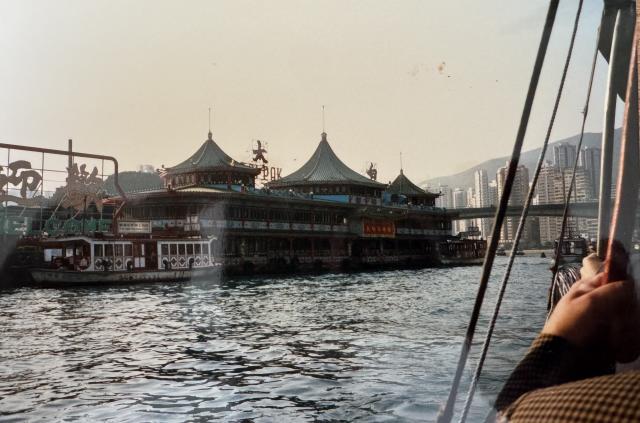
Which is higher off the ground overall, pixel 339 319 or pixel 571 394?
pixel 571 394

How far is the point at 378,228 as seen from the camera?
175 feet

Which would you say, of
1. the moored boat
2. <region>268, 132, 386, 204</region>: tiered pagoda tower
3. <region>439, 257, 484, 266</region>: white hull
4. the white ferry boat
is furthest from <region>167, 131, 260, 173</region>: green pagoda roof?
the moored boat

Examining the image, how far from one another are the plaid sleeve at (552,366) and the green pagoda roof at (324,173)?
52.9 m

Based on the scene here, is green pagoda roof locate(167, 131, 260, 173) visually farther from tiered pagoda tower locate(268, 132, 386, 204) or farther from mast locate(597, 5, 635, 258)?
mast locate(597, 5, 635, 258)

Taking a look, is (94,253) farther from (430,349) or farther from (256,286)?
(430,349)

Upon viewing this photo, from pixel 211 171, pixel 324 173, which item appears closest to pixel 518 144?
pixel 211 171

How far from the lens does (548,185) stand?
260ft

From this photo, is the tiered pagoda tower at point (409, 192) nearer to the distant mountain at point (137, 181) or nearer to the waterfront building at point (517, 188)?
the waterfront building at point (517, 188)

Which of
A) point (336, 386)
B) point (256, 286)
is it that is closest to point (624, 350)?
point (336, 386)

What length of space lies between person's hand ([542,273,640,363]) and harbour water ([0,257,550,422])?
5804mm

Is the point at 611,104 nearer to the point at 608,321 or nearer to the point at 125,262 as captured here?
the point at 608,321

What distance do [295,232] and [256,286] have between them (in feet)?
53.1

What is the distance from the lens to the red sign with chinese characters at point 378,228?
51812mm

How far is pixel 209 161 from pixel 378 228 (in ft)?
55.8
